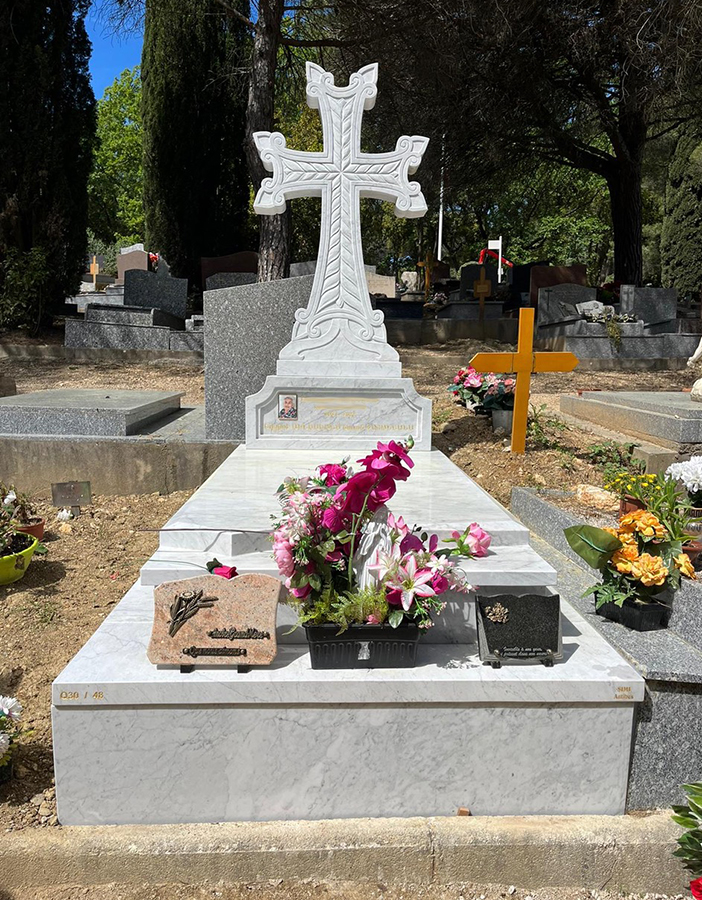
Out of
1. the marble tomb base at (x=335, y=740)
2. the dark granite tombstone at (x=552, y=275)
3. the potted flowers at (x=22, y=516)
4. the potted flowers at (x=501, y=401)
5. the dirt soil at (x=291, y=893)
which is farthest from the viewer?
the dark granite tombstone at (x=552, y=275)

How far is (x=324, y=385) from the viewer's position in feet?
16.9

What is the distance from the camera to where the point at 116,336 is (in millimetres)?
11609

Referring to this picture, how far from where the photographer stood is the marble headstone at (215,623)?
2268mm

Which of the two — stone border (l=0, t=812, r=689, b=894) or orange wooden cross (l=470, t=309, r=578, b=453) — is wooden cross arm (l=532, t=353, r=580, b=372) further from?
stone border (l=0, t=812, r=689, b=894)

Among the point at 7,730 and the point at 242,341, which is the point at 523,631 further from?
the point at 242,341

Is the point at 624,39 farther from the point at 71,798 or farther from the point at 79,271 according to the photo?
the point at 71,798

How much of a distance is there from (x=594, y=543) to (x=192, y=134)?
17.6 m

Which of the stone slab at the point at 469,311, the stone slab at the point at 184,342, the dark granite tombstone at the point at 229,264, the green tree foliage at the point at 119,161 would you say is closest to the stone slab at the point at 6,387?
the stone slab at the point at 184,342

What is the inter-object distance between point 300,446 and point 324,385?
474 mm

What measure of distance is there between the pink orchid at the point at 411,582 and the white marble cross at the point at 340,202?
123 inches

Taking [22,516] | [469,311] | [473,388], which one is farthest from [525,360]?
[469,311]

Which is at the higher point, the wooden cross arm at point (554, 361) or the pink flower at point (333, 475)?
the wooden cross arm at point (554, 361)

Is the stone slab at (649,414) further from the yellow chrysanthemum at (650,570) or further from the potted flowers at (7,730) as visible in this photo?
the potted flowers at (7,730)

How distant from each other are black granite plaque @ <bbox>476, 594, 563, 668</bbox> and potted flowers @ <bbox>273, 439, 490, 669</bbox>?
0.18 metres
